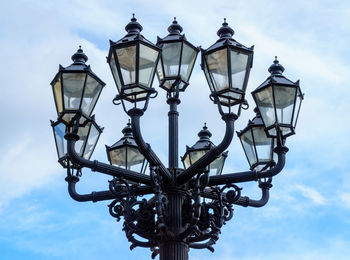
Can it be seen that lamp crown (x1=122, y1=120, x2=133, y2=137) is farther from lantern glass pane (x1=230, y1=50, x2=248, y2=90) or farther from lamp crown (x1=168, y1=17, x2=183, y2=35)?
lantern glass pane (x1=230, y1=50, x2=248, y2=90)

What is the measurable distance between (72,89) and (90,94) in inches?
7.5

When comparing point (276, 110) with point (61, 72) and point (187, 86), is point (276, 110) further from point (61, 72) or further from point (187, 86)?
point (61, 72)

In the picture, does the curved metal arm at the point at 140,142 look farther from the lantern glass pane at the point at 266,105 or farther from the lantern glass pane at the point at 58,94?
the lantern glass pane at the point at 266,105

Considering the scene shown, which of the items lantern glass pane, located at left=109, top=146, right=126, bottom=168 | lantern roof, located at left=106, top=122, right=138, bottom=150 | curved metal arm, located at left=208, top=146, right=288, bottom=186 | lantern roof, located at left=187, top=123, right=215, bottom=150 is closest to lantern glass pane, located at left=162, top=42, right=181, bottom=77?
curved metal arm, located at left=208, top=146, right=288, bottom=186

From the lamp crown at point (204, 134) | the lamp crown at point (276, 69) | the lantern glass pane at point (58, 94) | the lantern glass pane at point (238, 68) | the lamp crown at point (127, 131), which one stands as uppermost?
the lamp crown at point (204, 134)

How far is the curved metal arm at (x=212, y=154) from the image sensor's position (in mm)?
6961

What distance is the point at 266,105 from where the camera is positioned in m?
7.55

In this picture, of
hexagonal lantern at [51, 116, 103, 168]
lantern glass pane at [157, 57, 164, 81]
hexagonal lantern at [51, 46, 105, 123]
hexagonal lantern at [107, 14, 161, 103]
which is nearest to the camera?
hexagonal lantern at [107, 14, 161, 103]

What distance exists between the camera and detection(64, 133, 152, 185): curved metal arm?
7094 mm

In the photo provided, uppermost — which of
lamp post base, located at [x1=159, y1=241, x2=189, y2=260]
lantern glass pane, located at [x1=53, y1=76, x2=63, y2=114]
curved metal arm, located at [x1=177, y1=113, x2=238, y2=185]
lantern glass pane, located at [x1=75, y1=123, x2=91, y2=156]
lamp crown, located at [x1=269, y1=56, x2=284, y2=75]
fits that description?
lamp crown, located at [x1=269, y1=56, x2=284, y2=75]

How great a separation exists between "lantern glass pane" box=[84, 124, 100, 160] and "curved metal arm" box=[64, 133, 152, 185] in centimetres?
121

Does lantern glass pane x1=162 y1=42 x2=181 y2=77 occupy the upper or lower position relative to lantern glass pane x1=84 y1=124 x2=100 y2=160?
upper

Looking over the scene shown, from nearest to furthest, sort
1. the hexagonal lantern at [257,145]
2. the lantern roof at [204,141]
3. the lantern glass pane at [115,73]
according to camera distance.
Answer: the lantern glass pane at [115,73]
the hexagonal lantern at [257,145]
the lantern roof at [204,141]

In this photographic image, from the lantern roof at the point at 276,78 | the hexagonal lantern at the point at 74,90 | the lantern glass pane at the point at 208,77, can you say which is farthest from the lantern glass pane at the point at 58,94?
the lantern roof at the point at 276,78
